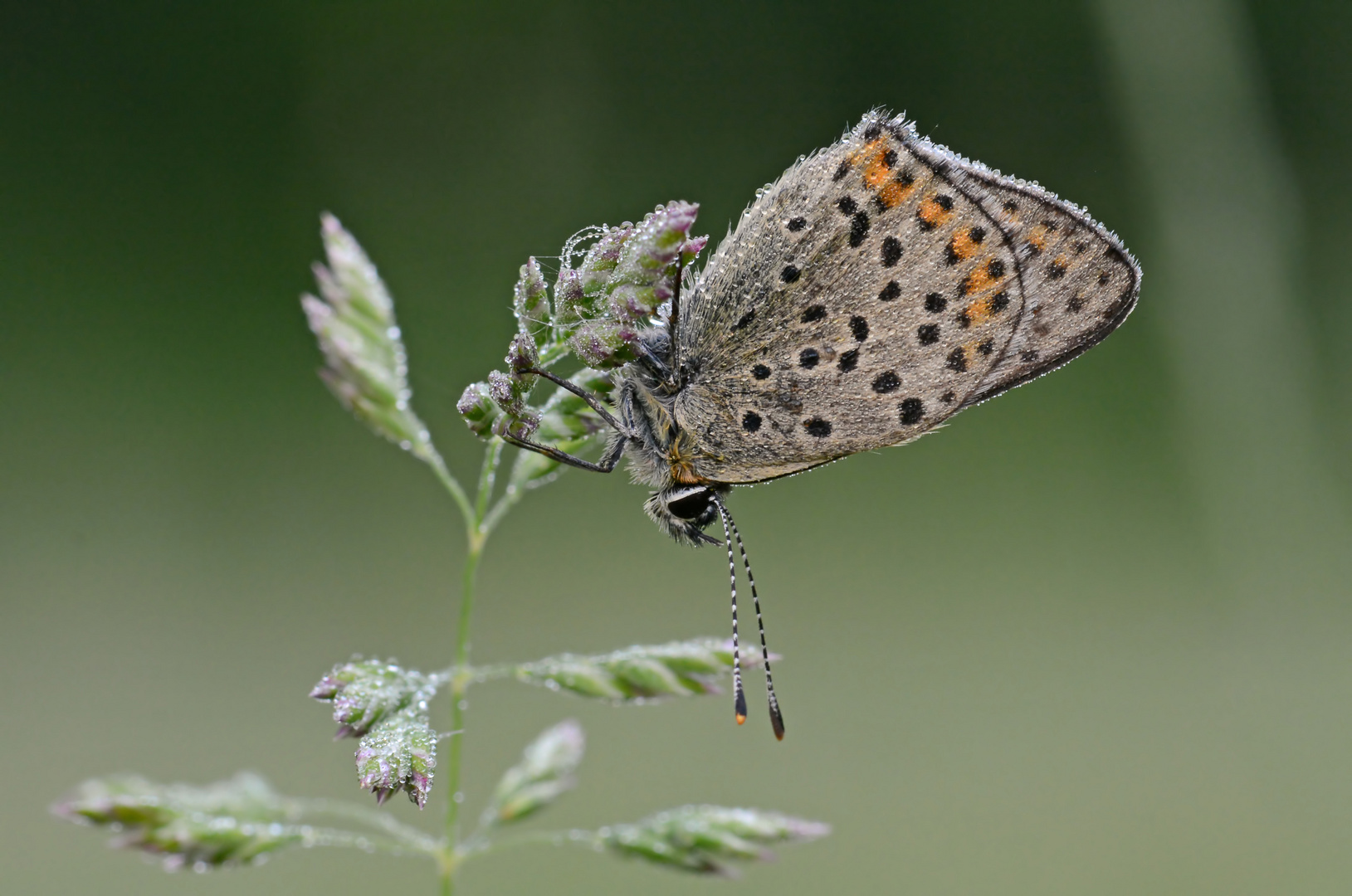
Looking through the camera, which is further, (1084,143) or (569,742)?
(1084,143)

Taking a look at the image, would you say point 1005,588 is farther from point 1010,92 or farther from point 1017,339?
point 1017,339

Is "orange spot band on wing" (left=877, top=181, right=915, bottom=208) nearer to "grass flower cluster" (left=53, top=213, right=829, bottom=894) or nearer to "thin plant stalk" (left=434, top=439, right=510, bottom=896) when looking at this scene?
"grass flower cluster" (left=53, top=213, right=829, bottom=894)

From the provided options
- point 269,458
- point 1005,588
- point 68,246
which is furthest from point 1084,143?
point 68,246

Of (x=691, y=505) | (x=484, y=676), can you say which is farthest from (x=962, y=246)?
(x=484, y=676)

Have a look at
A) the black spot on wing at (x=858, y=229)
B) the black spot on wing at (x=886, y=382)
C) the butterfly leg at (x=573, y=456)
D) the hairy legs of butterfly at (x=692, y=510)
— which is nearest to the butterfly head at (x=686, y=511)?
the hairy legs of butterfly at (x=692, y=510)

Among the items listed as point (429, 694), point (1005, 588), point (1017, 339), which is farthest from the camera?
point (1005, 588)

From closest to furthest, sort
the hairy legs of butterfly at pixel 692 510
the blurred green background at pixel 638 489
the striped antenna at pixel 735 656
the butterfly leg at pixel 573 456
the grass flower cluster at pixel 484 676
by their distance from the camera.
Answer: the grass flower cluster at pixel 484 676, the butterfly leg at pixel 573 456, the striped antenna at pixel 735 656, the hairy legs of butterfly at pixel 692 510, the blurred green background at pixel 638 489

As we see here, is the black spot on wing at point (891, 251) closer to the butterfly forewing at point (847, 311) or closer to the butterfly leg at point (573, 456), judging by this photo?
the butterfly forewing at point (847, 311)
